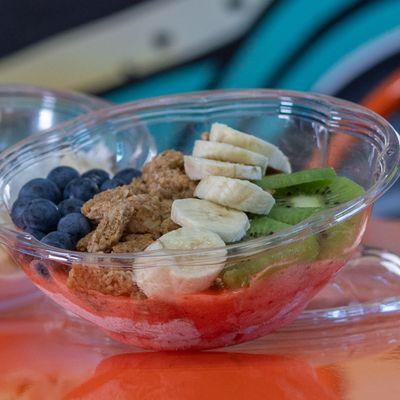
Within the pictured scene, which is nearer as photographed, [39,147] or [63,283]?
[63,283]

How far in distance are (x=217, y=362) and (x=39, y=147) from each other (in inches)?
21.8

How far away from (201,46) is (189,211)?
6.23 ft

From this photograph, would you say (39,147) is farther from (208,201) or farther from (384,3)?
(384,3)

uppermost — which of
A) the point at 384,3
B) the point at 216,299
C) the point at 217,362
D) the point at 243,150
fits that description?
the point at 384,3

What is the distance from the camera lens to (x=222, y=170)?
1.19 meters

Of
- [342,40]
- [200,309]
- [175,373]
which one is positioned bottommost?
[175,373]

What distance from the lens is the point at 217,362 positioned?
1.09m

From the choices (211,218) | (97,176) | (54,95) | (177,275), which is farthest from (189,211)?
(54,95)

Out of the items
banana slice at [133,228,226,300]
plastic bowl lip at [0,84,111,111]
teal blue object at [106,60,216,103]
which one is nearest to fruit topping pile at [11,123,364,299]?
banana slice at [133,228,226,300]

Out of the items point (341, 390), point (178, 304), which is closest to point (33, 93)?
point (178, 304)

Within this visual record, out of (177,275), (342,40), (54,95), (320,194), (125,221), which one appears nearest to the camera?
(177,275)

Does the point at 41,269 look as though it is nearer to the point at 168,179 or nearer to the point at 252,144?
the point at 168,179

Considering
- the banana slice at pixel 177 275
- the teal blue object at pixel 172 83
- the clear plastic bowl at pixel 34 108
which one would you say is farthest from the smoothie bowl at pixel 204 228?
the teal blue object at pixel 172 83

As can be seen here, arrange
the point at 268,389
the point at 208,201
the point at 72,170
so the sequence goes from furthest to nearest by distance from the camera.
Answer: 1. the point at 72,170
2. the point at 208,201
3. the point at 268,389
